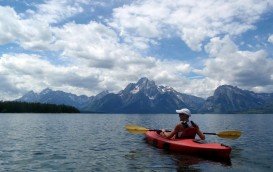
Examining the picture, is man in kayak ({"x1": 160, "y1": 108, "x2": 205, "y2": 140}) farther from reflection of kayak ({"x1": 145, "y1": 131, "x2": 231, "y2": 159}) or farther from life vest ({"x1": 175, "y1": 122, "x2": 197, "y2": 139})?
reflection of kayak ({"x1": 145, "y1": 131, "x2": 231, "y2": 159})

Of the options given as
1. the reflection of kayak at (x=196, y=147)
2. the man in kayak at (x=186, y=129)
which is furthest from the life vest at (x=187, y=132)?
the reflection of kayak at (x=196, y=147)

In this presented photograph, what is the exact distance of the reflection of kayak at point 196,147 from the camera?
23.4m

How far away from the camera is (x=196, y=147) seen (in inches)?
961

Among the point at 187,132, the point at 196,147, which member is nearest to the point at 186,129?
the point at 187,132

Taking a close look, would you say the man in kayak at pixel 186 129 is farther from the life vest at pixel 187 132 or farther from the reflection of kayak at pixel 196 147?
the reflection of kayak at pixel 196 147

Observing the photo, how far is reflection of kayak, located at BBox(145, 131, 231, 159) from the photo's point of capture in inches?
921

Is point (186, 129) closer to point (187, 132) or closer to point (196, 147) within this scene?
point (187, 132)

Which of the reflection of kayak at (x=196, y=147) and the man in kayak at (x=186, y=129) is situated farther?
the man in kayak at (x=186, y=129)

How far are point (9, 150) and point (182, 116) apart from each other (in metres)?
14.6

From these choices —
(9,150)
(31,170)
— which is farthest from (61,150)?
(31,170)

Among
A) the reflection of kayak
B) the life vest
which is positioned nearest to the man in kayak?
the life vest

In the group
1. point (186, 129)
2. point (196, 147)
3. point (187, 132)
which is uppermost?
point (186, 129)

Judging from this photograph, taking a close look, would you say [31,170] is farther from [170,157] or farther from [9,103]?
[9,103]

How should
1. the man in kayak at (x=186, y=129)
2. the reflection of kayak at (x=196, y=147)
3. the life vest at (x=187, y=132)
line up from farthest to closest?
the life vest at (x=187, y=132), the man in kayak at (x=186, y=129), the reflection of kayak at (x=196, y=147)
